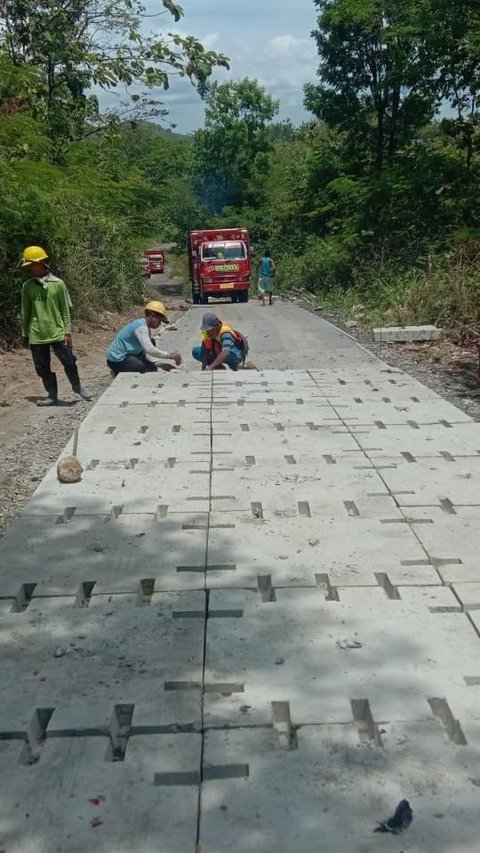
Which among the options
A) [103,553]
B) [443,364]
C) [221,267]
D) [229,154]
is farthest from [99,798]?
[229,154]

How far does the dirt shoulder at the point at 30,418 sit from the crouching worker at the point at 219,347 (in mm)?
1264

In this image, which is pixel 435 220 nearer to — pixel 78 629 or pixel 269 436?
pixel 269 436

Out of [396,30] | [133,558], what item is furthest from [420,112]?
[133,558]

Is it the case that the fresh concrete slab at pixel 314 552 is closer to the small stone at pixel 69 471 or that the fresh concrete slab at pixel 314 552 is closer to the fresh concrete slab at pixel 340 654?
the fresh concrete slab at pixel 340 654

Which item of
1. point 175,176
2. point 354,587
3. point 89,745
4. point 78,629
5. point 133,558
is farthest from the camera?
point 175,176

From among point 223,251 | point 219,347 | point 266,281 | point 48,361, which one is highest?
point 48,361

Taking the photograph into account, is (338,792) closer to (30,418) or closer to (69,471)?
(69,471)

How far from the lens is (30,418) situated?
7.94 meters

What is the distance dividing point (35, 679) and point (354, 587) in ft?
4.63

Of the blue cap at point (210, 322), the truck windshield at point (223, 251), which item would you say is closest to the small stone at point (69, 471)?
the blue cap at point (210, 322)

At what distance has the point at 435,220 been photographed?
21.3 metres

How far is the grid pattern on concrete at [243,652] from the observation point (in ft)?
7.60

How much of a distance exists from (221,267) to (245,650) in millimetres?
26609

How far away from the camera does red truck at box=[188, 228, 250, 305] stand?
29.0 m
